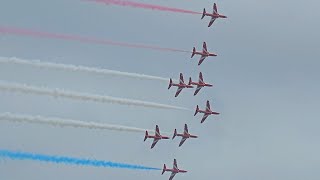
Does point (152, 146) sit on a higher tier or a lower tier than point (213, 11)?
lower

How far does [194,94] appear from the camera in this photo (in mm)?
190500

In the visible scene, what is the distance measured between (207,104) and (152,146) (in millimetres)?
15711

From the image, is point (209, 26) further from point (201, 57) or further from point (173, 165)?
point (173, 165)

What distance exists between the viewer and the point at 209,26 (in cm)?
18312

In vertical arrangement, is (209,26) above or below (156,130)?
above

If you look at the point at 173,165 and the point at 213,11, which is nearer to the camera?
the point at 213,11

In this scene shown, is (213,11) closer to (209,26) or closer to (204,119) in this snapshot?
→ (209,26)

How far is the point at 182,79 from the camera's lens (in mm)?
188000

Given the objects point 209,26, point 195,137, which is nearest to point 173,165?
point 195,137

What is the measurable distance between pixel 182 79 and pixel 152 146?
33.4 feet

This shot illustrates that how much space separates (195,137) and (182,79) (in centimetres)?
929

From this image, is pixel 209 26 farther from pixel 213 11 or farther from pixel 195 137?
pixel 195 137

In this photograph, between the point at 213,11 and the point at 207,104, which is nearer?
the point at 213,11

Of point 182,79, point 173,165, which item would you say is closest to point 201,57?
point 182,79
